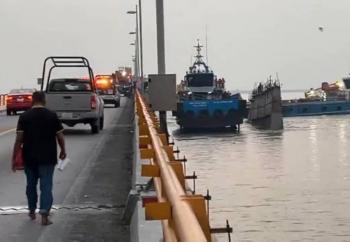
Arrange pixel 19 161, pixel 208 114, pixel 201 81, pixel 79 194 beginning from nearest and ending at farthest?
1. pixel 19 161
2. pixel 79 194
3. pixel 208 114
4. pixel 201 81

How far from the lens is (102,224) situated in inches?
381

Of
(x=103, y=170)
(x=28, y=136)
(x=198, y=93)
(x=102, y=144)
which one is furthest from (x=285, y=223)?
(x=198, y=93)

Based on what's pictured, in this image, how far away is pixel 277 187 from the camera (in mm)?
16000

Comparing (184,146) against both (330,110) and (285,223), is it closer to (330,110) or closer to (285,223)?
(285,223)

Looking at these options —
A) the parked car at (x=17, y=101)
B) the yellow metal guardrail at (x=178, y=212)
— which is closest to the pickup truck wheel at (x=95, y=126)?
the parked car at (x=17, y=101)

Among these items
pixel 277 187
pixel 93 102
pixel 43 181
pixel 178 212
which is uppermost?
pixel 93 102

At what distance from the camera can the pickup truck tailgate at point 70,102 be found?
1057 inches

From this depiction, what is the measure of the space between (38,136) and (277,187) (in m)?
7.67

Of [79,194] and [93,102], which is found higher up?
[93,102]

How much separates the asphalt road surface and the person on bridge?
48cm

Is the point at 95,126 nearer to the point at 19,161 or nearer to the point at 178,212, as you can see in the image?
the point at 19,161

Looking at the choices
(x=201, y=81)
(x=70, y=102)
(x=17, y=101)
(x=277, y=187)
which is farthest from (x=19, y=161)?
(x=201, y=81)

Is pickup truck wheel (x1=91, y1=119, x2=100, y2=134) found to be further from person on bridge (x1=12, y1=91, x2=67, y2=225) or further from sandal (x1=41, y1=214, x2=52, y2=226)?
sandal (x1=41, y1=214, x2=52, y2=226)

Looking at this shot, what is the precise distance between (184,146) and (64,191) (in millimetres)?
17770
